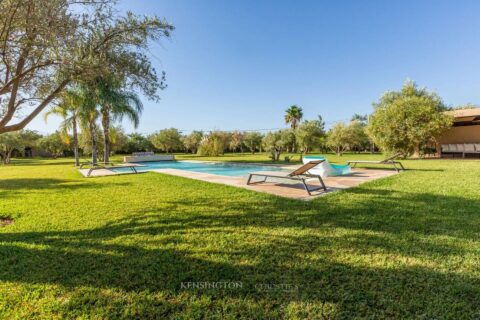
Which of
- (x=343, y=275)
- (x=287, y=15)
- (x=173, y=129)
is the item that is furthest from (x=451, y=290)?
(x=173, y=129)

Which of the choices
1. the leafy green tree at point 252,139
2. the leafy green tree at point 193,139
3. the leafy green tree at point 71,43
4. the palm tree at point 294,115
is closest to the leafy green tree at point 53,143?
the leafy green tree at point 193,139

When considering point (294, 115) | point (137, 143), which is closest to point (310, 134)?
point (294, 115)

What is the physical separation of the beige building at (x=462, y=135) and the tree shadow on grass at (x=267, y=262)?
1997cm

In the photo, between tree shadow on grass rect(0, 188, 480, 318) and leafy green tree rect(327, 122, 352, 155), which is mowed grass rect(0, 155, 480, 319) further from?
leafy green tree rect(327, 122, 352, 155)

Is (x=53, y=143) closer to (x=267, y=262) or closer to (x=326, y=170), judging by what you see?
(x=326, y=170)

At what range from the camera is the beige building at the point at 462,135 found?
19.1 metres

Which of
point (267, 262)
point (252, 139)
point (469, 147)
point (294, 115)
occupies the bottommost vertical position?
point (267, 262)

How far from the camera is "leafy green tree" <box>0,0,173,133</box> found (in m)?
3.77

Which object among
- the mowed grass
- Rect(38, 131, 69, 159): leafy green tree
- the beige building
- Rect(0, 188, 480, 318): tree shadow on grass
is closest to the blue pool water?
the mowed grass

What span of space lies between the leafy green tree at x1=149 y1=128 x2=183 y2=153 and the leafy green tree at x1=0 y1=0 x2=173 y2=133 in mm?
38222

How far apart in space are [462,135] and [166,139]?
39.9 metres

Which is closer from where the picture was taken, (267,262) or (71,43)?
(267,262)

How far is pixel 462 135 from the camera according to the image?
821 inches

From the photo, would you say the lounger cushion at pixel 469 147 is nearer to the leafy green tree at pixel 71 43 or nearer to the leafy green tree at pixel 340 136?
the leafy green tree at pixel 340 136
